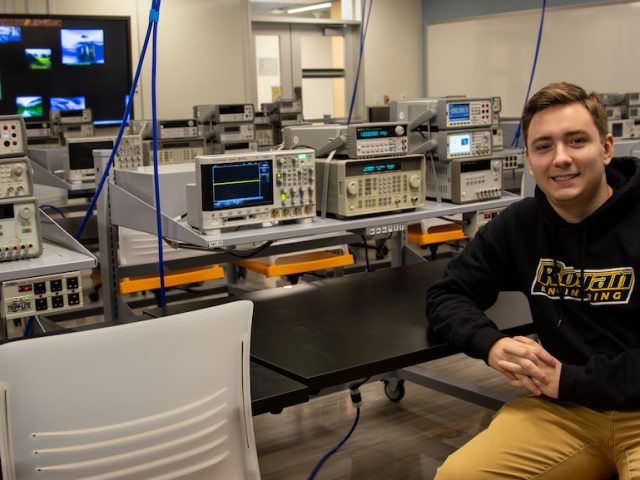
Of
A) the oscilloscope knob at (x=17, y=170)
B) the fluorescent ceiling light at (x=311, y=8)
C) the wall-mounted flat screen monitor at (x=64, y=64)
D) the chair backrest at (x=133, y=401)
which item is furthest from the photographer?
the fluorescent ceiling light at (x=311, y=8)

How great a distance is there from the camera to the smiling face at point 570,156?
5.81ft

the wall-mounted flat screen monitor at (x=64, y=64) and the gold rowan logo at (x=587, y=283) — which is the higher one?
the wall-mounted flat screen monitor at (x=64, y=64)

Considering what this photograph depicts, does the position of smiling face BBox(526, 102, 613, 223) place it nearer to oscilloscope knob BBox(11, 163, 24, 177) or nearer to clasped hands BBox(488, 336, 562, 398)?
clasped hands BBox(488, 336, 562, 398)

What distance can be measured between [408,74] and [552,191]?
31.6 feet

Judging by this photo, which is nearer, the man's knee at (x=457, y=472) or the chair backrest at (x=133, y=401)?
the chair backrest at (x=133, y=401)

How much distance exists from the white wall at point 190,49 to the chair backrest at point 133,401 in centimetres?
785

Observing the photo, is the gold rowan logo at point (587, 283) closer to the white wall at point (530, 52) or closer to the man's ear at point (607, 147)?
the man's ear at point (607, 147)

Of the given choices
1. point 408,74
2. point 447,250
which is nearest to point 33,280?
point 447,250

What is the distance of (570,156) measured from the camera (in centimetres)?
177

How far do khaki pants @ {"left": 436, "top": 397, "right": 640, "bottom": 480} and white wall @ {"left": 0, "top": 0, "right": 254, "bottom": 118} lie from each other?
7.76 m

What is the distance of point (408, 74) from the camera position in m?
11.1

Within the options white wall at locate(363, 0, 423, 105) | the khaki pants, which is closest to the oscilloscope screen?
the khaki pants

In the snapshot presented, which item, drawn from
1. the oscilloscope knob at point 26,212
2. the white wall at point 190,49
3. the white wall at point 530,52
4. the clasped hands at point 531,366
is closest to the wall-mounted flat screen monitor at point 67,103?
the white wall at point 190,49

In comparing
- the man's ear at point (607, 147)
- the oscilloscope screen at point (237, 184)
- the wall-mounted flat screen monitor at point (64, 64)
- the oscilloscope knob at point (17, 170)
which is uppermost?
the wall-mounted flat screen monitor at point (64, 64)
